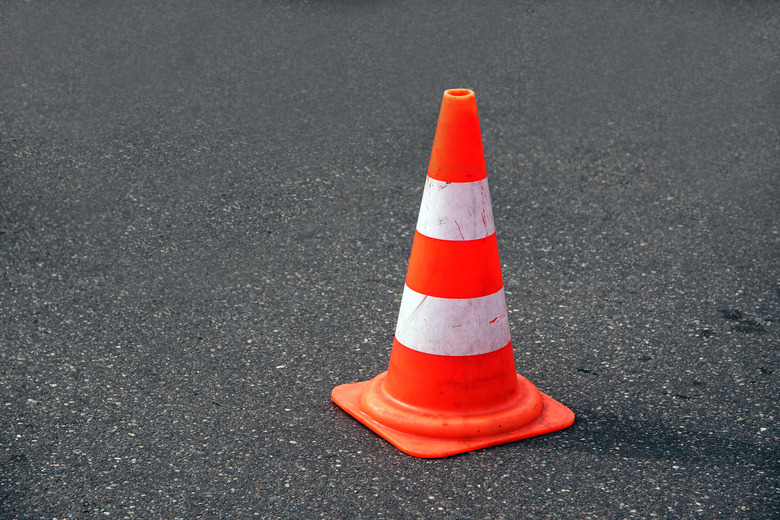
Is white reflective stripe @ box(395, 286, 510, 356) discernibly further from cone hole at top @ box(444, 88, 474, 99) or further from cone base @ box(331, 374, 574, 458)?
cone hole at top @ box(444, 88, 474, 99)

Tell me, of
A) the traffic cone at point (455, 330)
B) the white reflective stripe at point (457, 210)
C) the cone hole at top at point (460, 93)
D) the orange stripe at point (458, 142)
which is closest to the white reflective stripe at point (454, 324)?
the traffic cone at point (455, 330)

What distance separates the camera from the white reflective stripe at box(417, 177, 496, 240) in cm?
298

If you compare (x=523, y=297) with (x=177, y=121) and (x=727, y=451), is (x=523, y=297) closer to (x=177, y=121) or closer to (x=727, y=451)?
(x=727, y=451)

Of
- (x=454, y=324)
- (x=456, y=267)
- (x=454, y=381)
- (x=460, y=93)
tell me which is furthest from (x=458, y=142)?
(x=454, y=381)

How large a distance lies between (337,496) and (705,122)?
517 centimetres

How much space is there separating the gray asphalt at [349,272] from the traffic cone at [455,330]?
9 centimetres

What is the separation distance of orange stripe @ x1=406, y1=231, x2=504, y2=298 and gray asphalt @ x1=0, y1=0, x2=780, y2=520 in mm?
570

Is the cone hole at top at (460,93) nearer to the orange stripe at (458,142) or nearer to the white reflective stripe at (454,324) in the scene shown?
the orange stripe at (458,142)

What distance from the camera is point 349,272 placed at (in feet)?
14.8

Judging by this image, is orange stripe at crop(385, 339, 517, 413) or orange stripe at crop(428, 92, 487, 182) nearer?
orange stripe at crop(428, 92, 487, 182)

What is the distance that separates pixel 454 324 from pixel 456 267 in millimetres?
203

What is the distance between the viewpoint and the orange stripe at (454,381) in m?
3.08

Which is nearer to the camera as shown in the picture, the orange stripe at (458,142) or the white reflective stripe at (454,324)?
the orange stripe at (458,142)

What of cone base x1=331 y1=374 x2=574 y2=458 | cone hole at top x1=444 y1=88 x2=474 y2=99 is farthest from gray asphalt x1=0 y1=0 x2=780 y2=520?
cone hole at top x1=444 y1=88 x2=474 y2=99
